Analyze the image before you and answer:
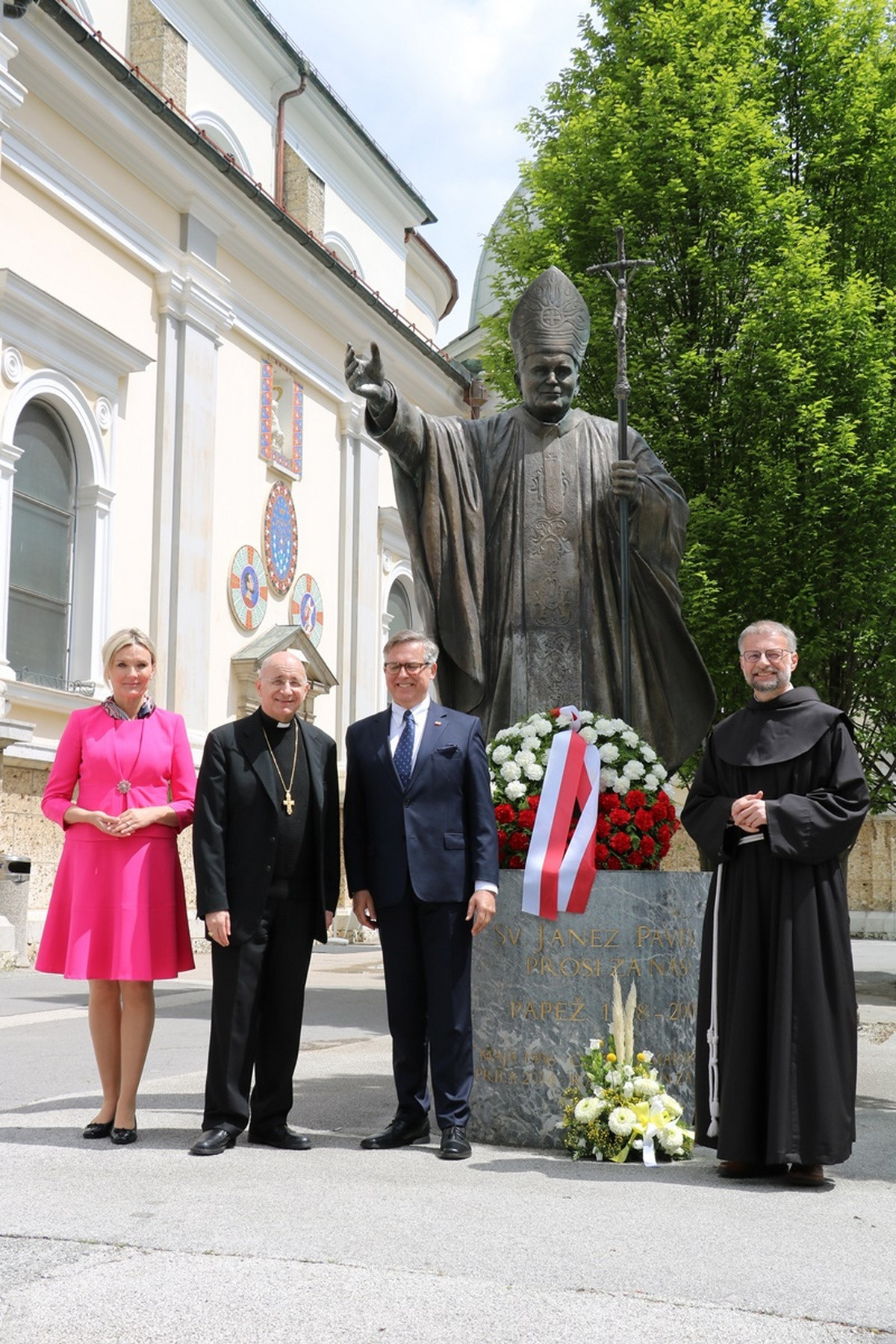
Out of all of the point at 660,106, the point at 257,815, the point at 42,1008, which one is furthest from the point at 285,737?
the point at 660,106

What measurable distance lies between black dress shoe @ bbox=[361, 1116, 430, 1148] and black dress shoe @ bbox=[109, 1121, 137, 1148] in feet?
2.81

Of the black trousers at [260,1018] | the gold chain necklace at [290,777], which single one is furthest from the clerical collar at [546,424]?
the black trousers at [260,1018]

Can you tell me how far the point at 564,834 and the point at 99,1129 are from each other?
2122 millimetres

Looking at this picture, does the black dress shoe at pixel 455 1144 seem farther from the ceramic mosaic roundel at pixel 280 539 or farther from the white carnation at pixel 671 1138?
the ceramic mosaic roundel at pixel 280 539

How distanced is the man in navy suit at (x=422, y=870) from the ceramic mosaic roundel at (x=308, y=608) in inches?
723

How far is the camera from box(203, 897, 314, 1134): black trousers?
5.68m

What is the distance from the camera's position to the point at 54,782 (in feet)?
19.9

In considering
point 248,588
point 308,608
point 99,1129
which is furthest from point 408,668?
point 308,608

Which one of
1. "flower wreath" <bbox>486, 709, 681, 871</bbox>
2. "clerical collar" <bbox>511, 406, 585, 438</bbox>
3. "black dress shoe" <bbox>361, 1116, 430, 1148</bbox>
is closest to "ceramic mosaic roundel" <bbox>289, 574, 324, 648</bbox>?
"clerical collar" <bbox>511, 406, 585, 438</bbox>

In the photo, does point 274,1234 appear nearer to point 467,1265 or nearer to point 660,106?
point 467,1265

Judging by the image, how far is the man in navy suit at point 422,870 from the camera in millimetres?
5762

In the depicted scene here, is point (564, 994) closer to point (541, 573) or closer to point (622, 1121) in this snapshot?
point (622, 1121)

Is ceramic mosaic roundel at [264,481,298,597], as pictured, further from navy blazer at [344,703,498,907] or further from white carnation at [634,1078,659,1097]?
white carnation at [634,1078,659,1097]

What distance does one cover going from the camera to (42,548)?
1817 centimetres
